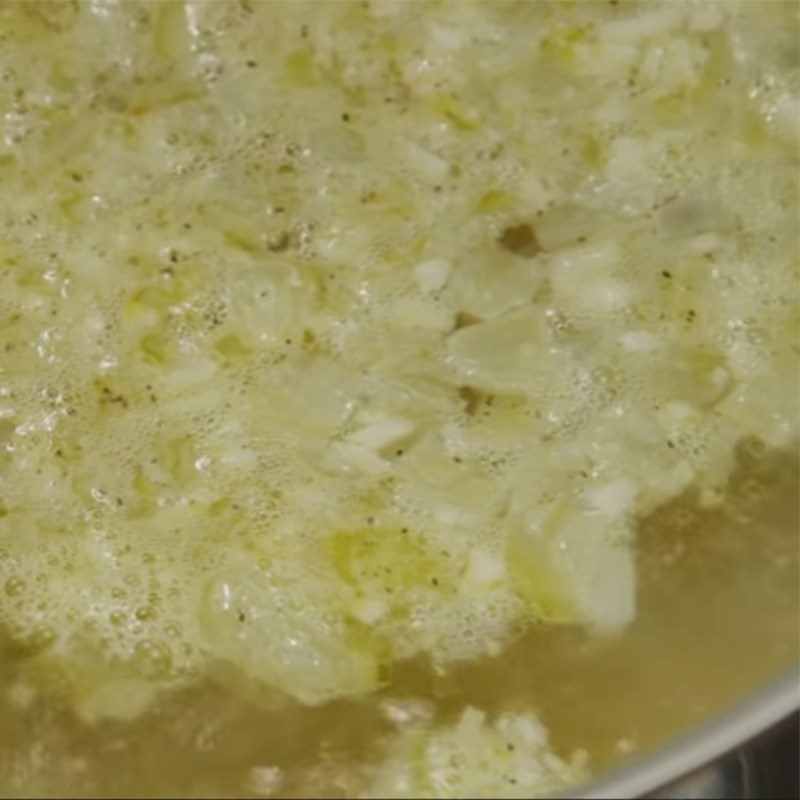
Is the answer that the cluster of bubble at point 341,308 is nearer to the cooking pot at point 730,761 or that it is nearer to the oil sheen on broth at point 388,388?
the oil sheen on broth at point 388,388

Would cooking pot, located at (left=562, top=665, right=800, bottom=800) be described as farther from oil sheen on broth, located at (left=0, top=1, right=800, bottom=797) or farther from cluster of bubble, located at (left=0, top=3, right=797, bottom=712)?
cluster of bubble, located at (left=0, top=3, right=797, bottom=712)

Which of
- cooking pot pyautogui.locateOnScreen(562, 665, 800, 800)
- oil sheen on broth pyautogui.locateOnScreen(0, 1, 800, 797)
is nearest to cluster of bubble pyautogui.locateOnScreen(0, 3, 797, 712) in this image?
oil sheen on broth pyautogui.locateOnScreen(0, 1, 800, 797)

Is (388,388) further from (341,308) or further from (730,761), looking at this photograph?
(730,761)

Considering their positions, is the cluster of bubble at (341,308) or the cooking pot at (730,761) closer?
the cooking pot at (730,761)

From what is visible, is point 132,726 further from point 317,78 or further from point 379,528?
point 317,78

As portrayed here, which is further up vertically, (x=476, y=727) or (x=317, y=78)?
(x=317, y=78)

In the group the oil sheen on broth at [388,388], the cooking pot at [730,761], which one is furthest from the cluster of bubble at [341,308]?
the cooking pot at [730,761]

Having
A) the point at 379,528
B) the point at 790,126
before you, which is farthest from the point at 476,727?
the point at 790,126
